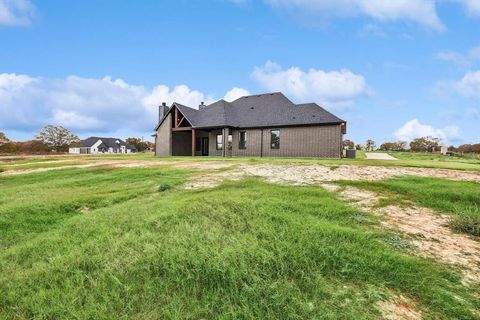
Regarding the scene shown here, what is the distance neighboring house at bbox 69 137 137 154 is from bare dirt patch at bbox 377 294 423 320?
89.0 meters

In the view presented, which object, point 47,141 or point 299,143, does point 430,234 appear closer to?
point 299,143

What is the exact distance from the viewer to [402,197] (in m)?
6.08

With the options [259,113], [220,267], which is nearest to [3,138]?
[259,113]

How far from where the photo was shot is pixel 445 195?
6066mm

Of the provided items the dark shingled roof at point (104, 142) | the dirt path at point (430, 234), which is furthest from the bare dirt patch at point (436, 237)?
the dark shingled roof at point (104, 142)

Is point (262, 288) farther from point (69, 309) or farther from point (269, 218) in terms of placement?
point (69, 309)

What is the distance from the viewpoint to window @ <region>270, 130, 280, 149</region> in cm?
2292

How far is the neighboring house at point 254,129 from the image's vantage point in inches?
831

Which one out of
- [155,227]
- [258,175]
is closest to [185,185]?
[258,175]

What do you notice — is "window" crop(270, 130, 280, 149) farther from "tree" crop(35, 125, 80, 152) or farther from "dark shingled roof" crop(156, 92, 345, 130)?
"tree" crop(35, 125, 80, 152)

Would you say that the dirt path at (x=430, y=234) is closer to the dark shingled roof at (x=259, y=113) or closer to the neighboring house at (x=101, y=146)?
the dark shingled roof at (x=259, y=113)

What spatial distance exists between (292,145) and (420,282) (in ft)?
64.4

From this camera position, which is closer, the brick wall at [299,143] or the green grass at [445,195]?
the green grass at [445,195]

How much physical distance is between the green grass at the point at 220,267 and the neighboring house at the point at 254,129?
16743 mm
